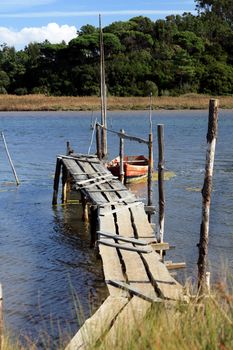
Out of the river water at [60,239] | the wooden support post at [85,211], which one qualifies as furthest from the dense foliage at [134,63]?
the wooden support post at [85,211]

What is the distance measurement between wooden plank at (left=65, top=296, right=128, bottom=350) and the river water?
9.3 inches

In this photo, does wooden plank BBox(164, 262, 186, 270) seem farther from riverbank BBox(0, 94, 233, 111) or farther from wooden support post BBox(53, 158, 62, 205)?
riverbank BBox(0, 94, 233, 111)

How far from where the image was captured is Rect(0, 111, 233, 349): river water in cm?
1148

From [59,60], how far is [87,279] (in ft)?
297

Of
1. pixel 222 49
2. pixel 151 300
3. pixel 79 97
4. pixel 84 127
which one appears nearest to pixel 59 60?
pixel 79 97

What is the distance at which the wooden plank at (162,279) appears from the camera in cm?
910

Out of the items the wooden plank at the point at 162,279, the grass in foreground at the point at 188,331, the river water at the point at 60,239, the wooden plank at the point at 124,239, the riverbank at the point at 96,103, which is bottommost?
the riverbank at the point at 96,103

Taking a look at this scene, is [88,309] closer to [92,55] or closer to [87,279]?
[87,279]

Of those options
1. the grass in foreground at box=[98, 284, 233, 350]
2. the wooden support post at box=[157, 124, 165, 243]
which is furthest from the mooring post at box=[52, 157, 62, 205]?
the grass in foreground at box=[98, 284, 233, 350]

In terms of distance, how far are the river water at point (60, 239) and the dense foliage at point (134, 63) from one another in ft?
169

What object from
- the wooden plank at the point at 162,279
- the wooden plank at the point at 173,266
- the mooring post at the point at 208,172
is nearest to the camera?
the wooden plank at the point at 162,279

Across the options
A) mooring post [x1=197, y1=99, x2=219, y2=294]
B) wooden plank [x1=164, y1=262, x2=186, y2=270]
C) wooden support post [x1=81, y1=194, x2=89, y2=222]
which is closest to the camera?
mooring post [x1=197, y1=99, x2=219, y2=294]

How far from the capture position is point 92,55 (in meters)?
99.1

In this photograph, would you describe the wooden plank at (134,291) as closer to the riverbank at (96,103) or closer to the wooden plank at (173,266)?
the wooden plank at (173,266)
